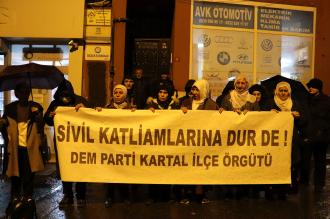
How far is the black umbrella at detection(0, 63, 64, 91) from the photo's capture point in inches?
264

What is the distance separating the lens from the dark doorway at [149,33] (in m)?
12.1

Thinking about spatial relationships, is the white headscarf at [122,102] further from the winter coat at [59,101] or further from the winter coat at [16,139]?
the winter coat at [16,139]

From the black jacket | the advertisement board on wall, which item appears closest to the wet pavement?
the black jacket

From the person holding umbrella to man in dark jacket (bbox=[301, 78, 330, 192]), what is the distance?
4479 mm

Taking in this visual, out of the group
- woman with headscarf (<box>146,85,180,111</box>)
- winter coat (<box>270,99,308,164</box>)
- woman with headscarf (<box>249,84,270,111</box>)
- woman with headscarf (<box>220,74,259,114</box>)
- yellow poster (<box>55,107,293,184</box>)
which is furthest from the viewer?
woman with headscarf (<box>249,84,270,111</box>)

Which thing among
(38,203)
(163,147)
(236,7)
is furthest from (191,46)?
(38,203)

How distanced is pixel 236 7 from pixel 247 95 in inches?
186

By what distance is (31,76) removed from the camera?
24.9 feet

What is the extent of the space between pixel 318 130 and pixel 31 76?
191 inches

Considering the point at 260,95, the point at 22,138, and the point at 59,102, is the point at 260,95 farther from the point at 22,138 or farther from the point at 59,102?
the point at 22,138

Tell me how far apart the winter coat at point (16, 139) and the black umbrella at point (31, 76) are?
0.50 m

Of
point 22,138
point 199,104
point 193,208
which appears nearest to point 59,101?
point 22,138

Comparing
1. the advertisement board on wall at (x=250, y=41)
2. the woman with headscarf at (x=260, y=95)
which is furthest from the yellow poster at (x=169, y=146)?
the advertisement board on wall at (x=250, y=41)

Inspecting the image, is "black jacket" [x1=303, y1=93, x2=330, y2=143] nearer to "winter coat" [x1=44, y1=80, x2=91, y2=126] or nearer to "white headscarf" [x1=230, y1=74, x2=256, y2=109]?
"white headscarf" [x1=230, y1=74, x2=256, y2=109]
